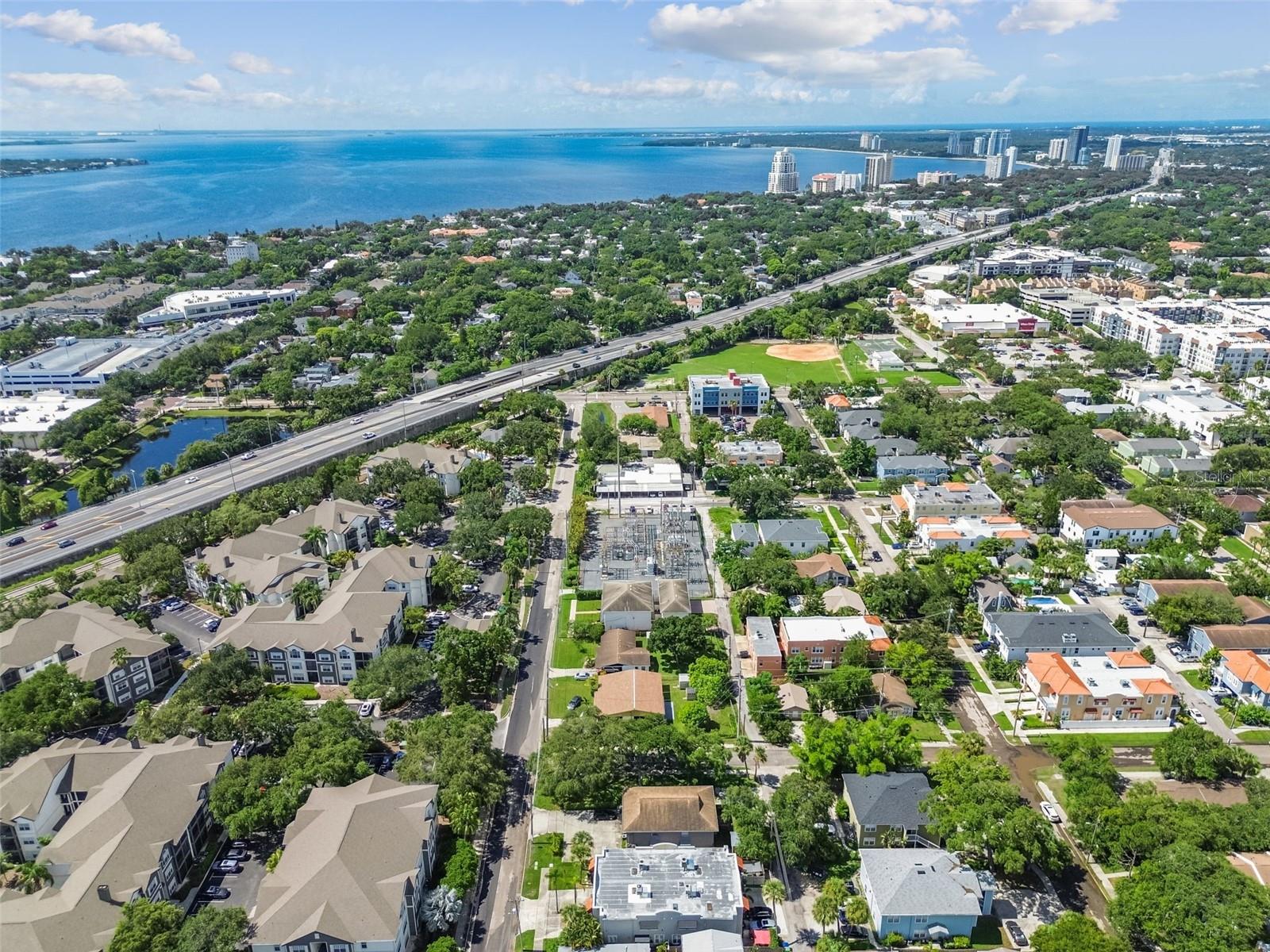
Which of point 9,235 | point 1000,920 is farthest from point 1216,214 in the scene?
point 9,235

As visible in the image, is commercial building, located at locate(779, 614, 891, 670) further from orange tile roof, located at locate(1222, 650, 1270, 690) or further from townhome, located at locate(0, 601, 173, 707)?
townhome, located at locate(0, 601, 173, 707)

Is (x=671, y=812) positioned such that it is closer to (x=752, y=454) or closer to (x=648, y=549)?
(x=648, y=549)

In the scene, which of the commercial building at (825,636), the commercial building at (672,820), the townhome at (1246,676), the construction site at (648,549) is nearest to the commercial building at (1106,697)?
the townhome at (1246,676)

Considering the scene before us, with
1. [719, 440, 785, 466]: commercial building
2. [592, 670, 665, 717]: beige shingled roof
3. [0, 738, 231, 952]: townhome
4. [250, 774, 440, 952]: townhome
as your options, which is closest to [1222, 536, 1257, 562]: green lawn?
[719, 440, 785, 466]: commercial building

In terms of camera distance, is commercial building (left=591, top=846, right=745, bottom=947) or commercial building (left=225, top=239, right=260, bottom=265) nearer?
commercial building (left=591, top=846, right=745, bottom=947)

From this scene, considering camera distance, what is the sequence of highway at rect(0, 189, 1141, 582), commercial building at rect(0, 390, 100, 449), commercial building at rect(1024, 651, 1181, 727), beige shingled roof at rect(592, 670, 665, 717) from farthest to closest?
commercial building at rect(0, 390, 100, 449), highway at rect(0, 189, 1141, 582), commercial building at rect(1024, 651, 1181, 727), beige shingled roof at rect(592, 670, 665, 717)

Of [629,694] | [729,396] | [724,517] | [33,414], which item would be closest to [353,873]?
[629,694]

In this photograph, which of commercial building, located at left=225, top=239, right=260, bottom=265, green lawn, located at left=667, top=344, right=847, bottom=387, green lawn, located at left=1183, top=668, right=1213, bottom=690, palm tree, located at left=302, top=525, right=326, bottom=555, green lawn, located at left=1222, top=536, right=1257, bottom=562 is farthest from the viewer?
commercial building, located at left=225, top=239, right=260, bottom=265
